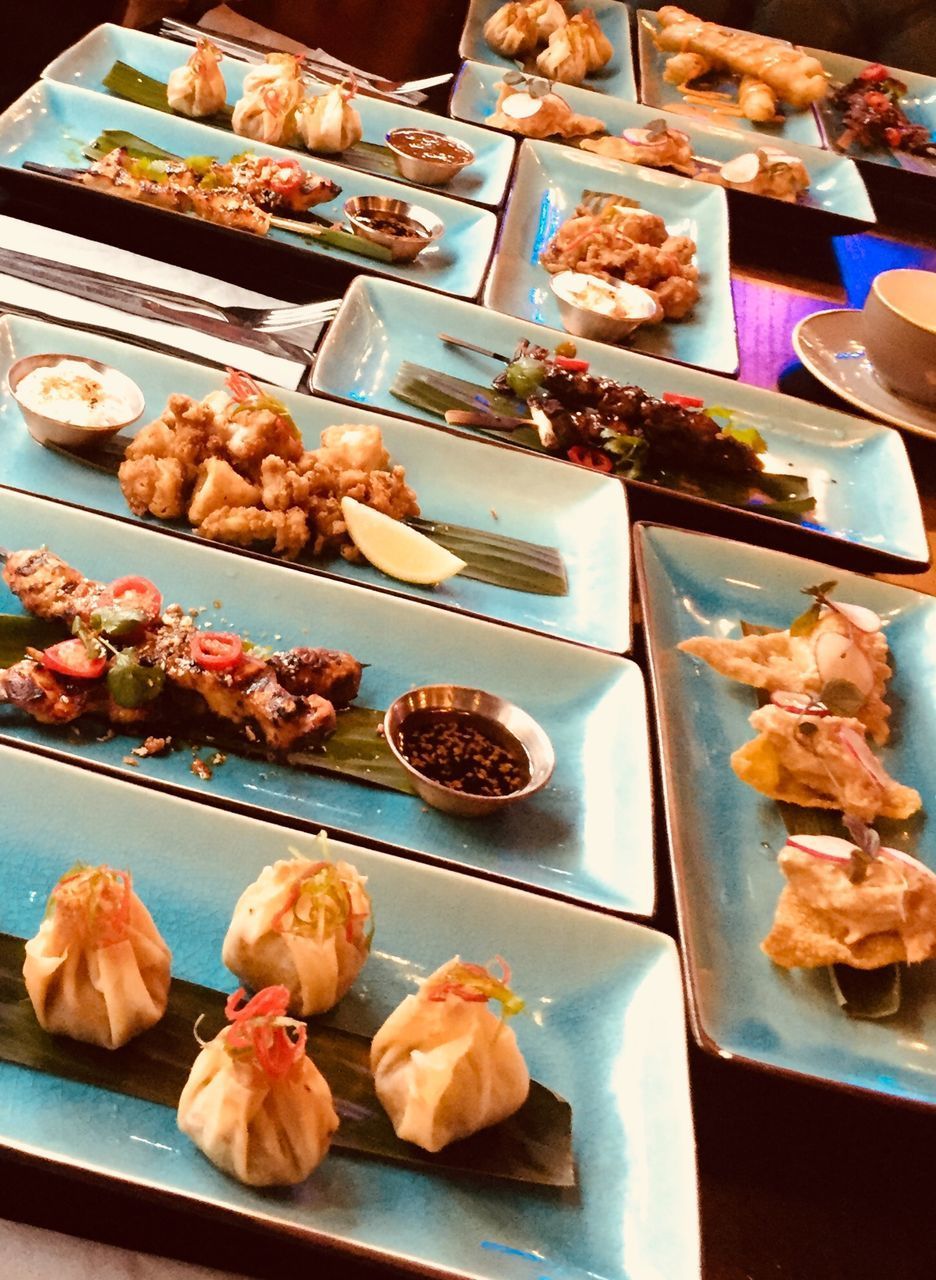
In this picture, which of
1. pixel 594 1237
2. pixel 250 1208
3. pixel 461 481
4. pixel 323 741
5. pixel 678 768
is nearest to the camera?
pixel 250 1208

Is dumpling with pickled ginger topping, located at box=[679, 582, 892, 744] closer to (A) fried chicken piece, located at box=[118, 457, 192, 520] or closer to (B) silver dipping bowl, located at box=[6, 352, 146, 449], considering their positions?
(A) fried chicken piece, located at box=[118, 457, 192, 520]

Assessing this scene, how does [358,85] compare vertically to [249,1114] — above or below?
above

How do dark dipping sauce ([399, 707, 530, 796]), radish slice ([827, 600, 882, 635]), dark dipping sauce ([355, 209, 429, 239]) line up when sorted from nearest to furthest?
1. dark dipping sauce ([399, 707, 530, 796])
2. radish slice ([827, 600, 882, 635])
3. dark dipping sauce ([355, 209, 429, 239])

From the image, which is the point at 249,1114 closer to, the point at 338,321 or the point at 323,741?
the point at 323,741

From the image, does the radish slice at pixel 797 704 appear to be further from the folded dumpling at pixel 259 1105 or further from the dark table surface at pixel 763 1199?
the folded dumpling at pixel 259 1105

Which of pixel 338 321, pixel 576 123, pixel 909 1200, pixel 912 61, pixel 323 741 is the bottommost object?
pixel 909 1200

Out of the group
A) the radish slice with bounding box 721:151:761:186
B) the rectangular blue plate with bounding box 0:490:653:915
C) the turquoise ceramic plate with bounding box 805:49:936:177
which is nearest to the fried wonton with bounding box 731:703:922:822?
the rectangular blue plate with bounding box 0:490:653:915

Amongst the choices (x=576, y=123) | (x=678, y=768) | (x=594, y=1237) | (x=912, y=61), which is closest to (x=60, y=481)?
(x=678, y=768)

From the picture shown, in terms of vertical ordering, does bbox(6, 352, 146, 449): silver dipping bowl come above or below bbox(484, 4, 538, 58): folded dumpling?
below

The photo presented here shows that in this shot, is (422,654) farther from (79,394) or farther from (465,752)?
(79,394)
